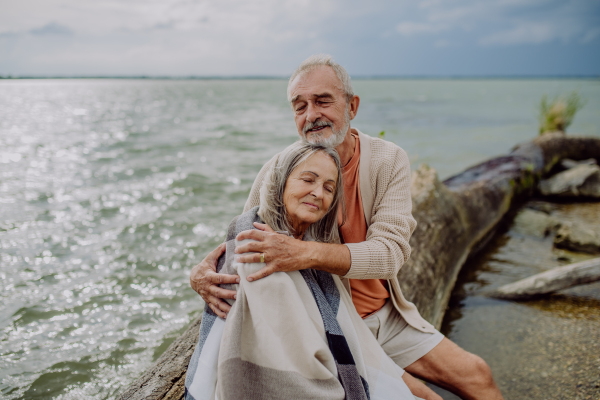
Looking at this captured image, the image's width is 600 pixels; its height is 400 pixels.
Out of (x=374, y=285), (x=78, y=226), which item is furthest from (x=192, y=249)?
(x=374, y=285)

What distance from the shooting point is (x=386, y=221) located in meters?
2.60

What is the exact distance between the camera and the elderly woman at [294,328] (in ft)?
5.97

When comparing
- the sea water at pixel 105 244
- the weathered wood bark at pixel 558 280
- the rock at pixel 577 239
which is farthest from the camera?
the rock at pixel 577 239

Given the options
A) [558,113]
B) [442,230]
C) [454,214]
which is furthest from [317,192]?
[558,113]

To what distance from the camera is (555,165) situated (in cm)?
1049

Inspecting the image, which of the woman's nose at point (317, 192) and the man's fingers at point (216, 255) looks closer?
the woman's nose at point (317, 192)

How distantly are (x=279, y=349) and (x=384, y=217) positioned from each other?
1186mm

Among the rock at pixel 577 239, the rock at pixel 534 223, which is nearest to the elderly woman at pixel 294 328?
the rock at pixel 577 239

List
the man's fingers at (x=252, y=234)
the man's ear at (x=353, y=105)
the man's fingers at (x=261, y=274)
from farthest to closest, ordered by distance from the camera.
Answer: the man's ear at (x=353, y=105) < the man's fingers at (x=252, y=234) < the man's fingers at (x=261, y=274)

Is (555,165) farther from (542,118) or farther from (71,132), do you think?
(71,132)

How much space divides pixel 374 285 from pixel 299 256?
969 millimetres

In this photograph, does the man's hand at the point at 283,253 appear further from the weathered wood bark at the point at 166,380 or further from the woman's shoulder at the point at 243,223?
the weathered wood bark at the point at 166,380

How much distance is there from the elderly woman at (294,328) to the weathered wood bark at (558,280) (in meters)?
3.30

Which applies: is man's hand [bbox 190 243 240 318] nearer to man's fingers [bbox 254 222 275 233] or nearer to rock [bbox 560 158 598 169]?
man's fingers [bbox 254 222 275 233]
